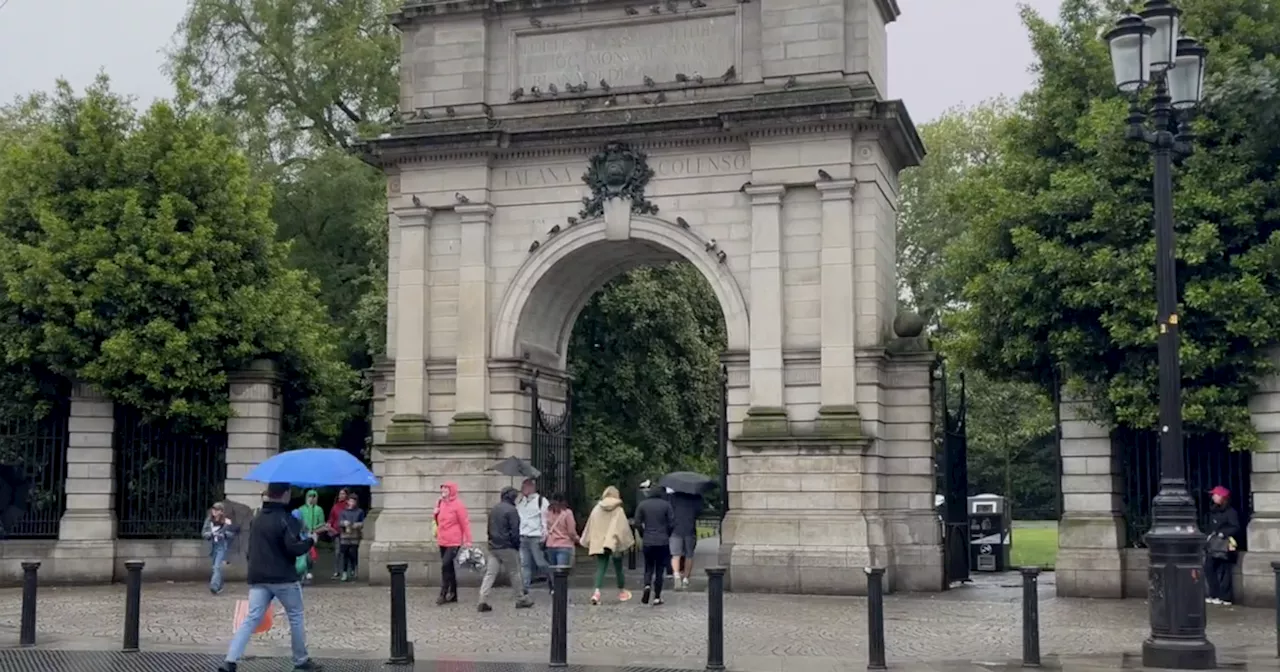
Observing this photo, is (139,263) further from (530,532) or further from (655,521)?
(655,521)

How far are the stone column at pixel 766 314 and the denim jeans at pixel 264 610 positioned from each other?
10.2 meters

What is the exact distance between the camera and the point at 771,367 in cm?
2125

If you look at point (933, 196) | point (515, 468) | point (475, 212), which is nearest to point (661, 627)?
point (515, 468)

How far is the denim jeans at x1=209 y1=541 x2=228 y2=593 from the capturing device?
20.8 meters

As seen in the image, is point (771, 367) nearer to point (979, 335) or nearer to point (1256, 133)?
point (979, 335)

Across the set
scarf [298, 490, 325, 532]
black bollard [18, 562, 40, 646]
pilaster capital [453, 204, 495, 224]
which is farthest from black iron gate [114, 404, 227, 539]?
black bollard [18, 562, 40, 646]

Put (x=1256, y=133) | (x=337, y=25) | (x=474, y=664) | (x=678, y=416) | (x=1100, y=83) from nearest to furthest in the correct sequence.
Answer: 1. (x=474, y=664)
2. (x=1256, y=133)
3. (x=1100, y=83)
4. (x=678, y=416)
5. (x=337, y=25)

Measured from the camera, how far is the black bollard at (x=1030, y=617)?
39.9 feet

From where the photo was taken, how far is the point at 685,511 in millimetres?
20375

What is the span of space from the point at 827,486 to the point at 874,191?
4.55 m

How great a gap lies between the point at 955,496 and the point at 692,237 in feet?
20.2

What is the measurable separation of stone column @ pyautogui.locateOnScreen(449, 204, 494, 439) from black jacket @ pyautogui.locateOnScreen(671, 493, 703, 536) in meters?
3.81

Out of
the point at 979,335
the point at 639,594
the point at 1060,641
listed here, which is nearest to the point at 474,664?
the point at 1060,641

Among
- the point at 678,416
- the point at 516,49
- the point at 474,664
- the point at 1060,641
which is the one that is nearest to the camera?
the point at 474,664
